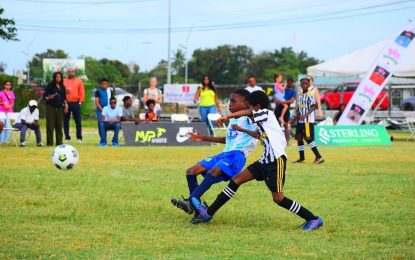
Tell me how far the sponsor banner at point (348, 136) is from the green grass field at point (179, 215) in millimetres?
7901

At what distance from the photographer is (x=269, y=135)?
881 centimetres

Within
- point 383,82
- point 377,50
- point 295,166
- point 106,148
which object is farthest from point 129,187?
point 377,50

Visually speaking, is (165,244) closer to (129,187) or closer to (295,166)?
A: (129,187)

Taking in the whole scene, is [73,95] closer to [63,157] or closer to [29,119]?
[29,119]

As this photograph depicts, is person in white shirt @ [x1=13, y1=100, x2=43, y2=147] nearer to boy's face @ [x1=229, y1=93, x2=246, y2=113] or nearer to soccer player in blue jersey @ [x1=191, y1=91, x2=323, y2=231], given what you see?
boy's face @ [x1=229, y1=93, x2=246, y2=113]

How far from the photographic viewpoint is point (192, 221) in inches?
364

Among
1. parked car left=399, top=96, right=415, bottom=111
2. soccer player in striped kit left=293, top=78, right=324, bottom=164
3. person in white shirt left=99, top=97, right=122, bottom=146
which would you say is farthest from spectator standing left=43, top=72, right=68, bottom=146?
parked car left=399, top=96, right=415, bottom=111

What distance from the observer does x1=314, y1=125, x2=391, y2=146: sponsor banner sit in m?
24.5

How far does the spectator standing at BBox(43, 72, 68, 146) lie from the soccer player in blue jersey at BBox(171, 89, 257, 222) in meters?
12.2

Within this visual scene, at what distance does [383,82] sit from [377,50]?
3.55 m

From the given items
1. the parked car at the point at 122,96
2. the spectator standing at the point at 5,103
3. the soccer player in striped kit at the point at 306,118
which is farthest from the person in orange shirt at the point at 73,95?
the parked car at the point at 122,96

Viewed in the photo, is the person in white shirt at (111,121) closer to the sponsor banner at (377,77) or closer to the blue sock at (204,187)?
the sponsor banner at (377,77)

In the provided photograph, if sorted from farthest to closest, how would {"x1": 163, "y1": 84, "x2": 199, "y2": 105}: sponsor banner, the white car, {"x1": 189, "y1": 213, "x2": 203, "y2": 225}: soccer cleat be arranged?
the white car
{"x1": 163, "y1": 84, "x2": 199, "y2": 105}: sponsor banner
{"x1": 189, "y1": 213, "x2": 203, "y2": 225}: soccer cleat

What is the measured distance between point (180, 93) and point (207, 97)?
1925 cm
